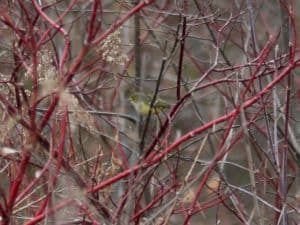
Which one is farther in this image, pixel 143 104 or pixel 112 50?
pixel 112 50

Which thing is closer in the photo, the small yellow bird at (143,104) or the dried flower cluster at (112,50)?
the small yellow bird at (143,104)

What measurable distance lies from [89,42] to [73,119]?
30 centimetres

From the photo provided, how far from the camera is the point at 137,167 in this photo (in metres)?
2.40

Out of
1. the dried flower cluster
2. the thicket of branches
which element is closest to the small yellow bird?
the thicket of branches

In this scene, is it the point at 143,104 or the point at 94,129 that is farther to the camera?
the point at 94,129

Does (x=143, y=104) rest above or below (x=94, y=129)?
above

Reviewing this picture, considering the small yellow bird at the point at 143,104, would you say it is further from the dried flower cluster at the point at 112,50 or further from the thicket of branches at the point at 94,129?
the dried flower cluster at the point at 112,50

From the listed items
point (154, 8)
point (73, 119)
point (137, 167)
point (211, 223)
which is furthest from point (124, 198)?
point (211, 223)

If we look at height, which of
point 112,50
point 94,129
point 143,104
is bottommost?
point 94,129

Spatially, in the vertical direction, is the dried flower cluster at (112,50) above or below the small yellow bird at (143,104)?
above

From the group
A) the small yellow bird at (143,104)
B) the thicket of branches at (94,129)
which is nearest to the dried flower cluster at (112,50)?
the thicket of branches at (94,129)

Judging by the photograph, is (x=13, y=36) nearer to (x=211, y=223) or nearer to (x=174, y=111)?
(x=174, y=111)

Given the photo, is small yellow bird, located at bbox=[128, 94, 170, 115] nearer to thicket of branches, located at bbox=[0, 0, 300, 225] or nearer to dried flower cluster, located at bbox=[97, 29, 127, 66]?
thicket of branches, located at bbox=[0, 0, 300, 225]

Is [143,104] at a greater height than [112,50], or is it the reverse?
[112,50]
